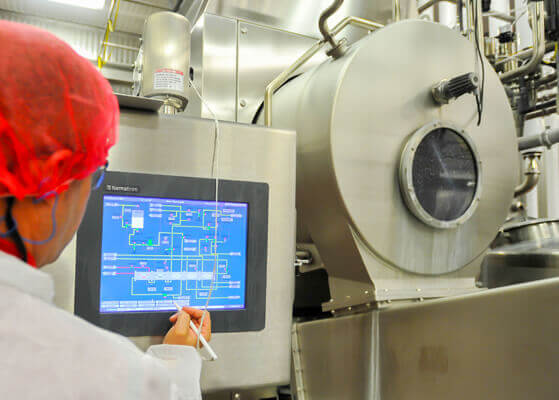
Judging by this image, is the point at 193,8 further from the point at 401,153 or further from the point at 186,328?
the point at 186,328

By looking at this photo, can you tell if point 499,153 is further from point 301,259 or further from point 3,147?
point 3,147

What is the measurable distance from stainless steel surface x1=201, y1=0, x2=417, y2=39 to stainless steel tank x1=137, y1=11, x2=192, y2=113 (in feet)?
1.17

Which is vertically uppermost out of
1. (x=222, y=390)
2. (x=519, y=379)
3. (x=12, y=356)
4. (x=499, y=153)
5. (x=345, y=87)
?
(x=345, y=87)

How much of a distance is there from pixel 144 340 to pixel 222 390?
0.64 feet

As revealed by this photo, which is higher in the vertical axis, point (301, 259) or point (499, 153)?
point (499, 153)

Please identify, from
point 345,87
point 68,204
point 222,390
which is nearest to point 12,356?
point 68,204

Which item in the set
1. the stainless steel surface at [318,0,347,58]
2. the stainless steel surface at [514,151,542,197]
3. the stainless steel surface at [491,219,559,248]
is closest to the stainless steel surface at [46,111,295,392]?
the stainless steel surface at [318,0,347,58]

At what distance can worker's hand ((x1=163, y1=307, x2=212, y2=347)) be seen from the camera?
890 mm

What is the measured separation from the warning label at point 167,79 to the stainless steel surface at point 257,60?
38 centimetres

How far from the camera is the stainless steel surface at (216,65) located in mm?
1435

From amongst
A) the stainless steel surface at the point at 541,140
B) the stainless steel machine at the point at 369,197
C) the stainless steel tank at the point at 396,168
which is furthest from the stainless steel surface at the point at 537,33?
the stainless steel tank at the point at 396,168

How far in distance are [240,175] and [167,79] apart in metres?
0.29

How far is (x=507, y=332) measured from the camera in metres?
0.79

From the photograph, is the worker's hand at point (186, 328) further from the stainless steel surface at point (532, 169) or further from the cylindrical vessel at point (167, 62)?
the stainless steel surface at point (532, 169)
